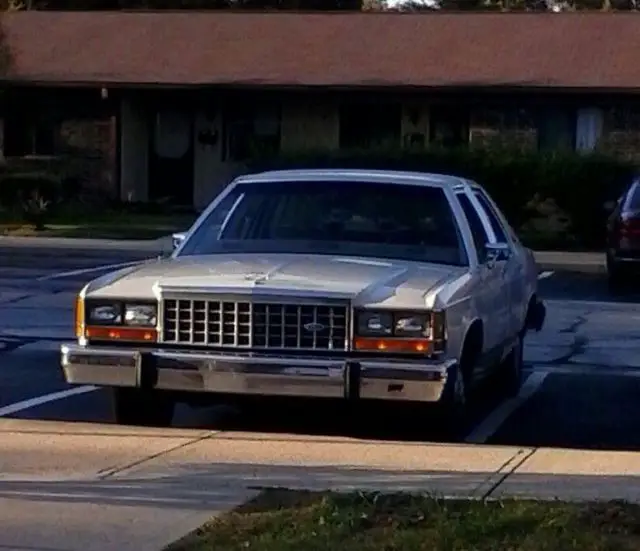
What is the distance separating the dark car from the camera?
70.8ft

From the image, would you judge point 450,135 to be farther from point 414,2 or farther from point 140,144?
point 414,2

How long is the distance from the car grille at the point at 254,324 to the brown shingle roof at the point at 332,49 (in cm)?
2326

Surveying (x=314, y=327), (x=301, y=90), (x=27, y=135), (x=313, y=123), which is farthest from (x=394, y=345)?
(x=27, y=135)

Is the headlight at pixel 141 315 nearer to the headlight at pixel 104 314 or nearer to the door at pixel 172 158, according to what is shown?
the headlight at pixel 104 314

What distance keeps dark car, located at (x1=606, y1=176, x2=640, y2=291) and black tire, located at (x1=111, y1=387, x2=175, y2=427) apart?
38.2 feet

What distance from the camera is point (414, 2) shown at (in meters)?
67.2

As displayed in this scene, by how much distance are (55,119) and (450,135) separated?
802 cm

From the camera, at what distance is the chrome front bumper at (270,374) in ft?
32.7

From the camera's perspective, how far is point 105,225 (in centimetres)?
3128

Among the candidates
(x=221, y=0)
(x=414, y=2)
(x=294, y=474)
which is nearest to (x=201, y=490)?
(x=294, y=474)

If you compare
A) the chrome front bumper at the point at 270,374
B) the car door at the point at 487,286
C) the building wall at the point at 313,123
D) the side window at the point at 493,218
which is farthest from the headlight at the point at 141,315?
the building wall at the point at 313,123

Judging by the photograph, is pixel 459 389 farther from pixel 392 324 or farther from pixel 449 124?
pixel 449 124

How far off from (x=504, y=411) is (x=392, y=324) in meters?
2.43

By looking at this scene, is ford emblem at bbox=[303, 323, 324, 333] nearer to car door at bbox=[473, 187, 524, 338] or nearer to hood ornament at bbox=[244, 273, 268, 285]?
hood ornament at bbox=[244, 273, 268, 285]
